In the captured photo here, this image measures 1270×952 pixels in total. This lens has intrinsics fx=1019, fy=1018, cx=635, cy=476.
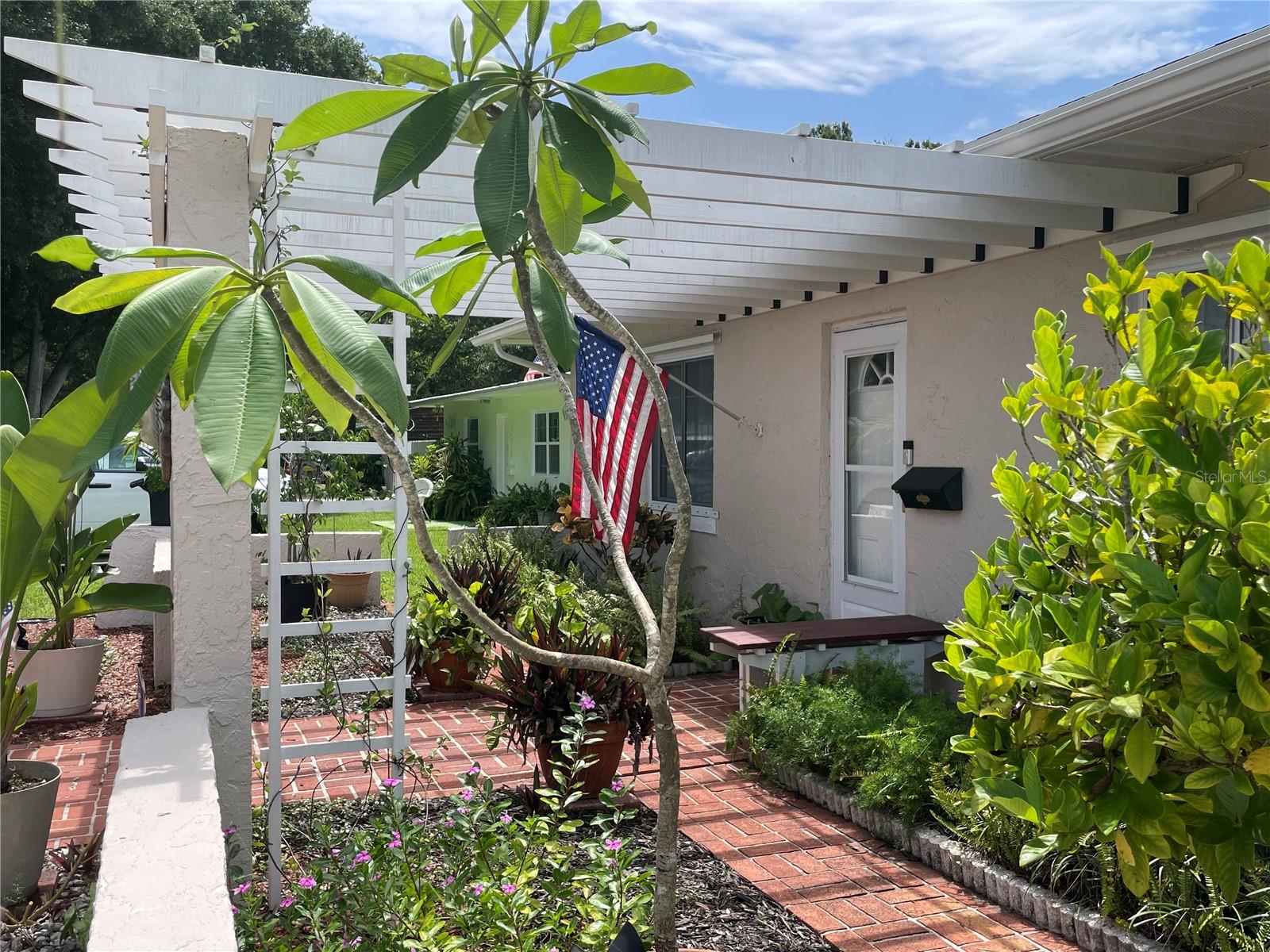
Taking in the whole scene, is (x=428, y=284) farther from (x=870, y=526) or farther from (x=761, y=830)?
(x=870, y=526)

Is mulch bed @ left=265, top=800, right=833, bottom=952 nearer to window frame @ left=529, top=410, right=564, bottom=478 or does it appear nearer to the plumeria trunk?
the plumeria trunk

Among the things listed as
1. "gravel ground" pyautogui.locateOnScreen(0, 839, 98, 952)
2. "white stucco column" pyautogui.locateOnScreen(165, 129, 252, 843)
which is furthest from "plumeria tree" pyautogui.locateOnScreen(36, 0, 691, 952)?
"gravel ground" pyautogui.locateOnScreen(0, 839, 98, 952)

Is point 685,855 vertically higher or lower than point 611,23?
lower

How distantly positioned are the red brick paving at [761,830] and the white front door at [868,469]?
1.33 m

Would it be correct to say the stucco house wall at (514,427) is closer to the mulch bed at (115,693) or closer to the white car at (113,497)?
the white car at (113,497)

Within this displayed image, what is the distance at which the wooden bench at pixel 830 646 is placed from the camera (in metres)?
6.12

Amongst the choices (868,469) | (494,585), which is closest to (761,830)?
(868,469)

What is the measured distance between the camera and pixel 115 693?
722 centimetres

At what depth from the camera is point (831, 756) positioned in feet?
17.0

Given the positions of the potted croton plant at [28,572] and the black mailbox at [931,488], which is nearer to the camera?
the potted croton plant at [28,572]

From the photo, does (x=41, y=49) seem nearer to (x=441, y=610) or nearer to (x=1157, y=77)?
(x=1157, y=77)

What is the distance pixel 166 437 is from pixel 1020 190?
4277 mm

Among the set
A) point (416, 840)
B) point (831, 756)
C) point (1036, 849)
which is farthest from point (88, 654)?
point (1036, 849)

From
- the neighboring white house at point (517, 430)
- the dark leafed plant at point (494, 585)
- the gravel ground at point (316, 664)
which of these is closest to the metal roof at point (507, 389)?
the neighboring white house at point (517, 430)
